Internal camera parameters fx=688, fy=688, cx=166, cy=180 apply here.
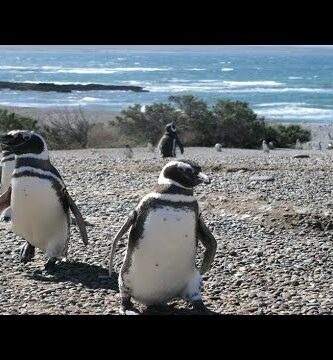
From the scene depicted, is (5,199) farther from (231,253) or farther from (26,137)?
(231,253)

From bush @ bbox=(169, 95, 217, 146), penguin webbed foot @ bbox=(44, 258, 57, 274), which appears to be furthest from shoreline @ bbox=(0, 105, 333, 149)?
penguin webbed foot @ bbox=(44, 258, 57, 274)

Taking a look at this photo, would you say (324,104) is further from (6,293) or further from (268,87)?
(6,293)

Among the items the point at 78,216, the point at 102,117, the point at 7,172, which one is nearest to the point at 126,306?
the point at 78,216

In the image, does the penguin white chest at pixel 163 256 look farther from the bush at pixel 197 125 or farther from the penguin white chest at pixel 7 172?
the bush at pixel 197 125

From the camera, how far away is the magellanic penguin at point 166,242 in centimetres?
312

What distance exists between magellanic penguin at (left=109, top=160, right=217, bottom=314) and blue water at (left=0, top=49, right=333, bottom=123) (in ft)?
62.8

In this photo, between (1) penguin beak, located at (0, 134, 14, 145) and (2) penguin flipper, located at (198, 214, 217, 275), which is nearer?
(2) penguin flipper, located at (198, 214, 217, 275)

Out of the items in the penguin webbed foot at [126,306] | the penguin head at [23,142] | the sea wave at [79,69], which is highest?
the penguin head at [23,142]

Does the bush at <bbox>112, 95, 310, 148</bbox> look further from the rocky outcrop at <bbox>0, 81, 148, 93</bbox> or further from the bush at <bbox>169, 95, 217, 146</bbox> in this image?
the rocky outcrop at <bbox>0, 81, 148, 93</bbox>

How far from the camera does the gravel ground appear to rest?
3461 millimetres

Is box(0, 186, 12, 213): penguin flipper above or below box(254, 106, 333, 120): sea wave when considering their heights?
above

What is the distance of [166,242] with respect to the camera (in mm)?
3131

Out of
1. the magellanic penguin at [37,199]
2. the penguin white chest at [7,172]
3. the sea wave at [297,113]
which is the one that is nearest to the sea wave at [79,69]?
the sea wave at [297,113]
